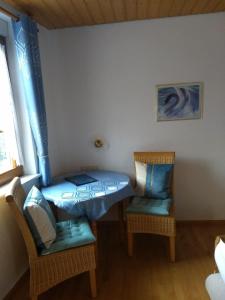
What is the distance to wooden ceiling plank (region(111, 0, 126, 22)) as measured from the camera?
2176mm

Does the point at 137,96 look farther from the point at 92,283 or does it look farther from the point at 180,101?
the point at 92,283

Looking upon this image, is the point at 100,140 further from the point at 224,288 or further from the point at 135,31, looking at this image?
the point at 224,288

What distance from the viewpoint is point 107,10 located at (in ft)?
7.71

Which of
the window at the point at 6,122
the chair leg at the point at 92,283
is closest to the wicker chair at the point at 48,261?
the chair leg at the point at 92,283

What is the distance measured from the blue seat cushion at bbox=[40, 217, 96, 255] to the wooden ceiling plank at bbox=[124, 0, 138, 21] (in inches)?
78.9

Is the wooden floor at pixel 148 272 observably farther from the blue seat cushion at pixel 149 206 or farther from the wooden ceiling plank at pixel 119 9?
the wooden ceiling plank at pixel 119 9

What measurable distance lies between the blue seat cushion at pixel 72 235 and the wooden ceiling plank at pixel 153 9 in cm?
207

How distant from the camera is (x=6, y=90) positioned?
7.39 ft

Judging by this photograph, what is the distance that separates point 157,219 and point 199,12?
2.20m

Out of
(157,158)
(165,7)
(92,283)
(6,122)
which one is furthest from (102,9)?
(92,283)

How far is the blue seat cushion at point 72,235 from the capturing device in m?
1.81

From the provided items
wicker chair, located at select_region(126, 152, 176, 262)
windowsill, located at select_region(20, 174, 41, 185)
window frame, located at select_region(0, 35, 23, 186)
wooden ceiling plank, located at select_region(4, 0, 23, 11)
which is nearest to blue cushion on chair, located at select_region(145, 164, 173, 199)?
wicker chair, located at select_region(126, 152, 176, 262)

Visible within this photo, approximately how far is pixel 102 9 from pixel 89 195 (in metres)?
1.77

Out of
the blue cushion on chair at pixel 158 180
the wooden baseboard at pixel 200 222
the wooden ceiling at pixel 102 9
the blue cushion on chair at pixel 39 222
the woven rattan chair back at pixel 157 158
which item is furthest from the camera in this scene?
the wooden baseboard at pixel 200 222
